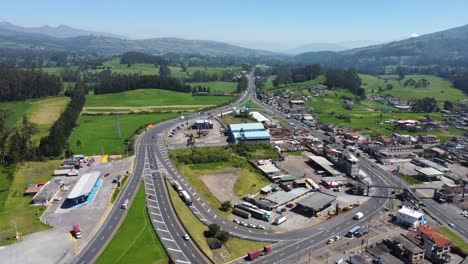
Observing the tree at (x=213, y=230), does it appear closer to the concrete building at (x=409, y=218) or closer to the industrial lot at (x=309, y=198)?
the industrial lot at (x=309, y=198)

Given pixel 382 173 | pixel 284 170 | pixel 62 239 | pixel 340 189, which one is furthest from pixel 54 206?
pixel 382 173

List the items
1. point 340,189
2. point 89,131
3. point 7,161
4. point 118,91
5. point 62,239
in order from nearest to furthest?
point 62,239 < point 340,189 < point 7,161 < point 89,131 < point 118,91

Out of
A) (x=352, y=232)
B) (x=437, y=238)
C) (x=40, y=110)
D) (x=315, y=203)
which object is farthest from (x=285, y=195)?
(x=40, y=110)

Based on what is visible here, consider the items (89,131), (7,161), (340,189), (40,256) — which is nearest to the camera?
(40,256)

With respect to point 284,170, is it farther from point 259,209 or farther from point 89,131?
point 89,131

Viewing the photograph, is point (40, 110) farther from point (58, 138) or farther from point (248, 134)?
point (248, 134)

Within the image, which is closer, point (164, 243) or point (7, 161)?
point (164, 243)
